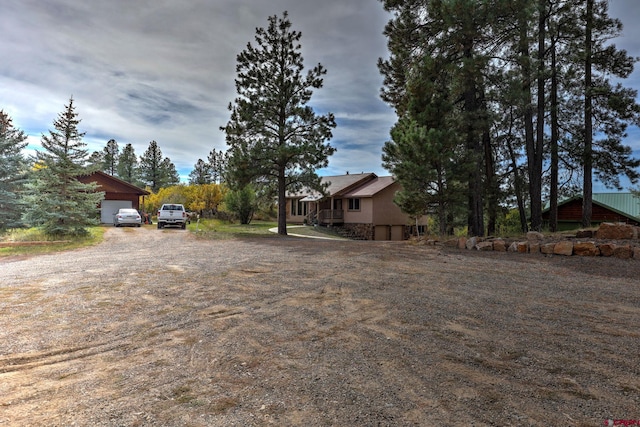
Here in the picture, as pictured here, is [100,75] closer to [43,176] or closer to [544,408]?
[43,176]

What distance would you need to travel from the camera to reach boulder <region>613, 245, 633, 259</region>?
8.63 meters

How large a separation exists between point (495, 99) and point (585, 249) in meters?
6.73

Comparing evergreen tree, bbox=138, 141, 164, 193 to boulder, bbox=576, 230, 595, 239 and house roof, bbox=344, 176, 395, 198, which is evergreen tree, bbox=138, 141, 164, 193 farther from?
boulder, bbox=576, 230, 595, 239

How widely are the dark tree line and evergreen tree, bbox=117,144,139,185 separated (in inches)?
2156

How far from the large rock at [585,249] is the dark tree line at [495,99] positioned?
413 cm

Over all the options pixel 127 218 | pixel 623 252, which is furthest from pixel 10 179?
pixel 623 252

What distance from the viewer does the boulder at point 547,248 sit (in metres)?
9.71

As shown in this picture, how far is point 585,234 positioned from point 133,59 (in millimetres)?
16129

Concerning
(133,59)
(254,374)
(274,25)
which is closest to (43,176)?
(133,59)

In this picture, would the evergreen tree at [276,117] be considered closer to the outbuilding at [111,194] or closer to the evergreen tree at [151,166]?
the outbuilding at [111,194]

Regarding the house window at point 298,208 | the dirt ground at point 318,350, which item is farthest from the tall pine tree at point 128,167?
the dirt ground at point 318,350

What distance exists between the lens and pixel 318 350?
3377 mm

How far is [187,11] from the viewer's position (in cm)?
1028

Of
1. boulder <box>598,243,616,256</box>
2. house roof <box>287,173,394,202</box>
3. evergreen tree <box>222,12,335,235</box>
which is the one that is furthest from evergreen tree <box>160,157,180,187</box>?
boulder <box>598,243,616,256</box>
